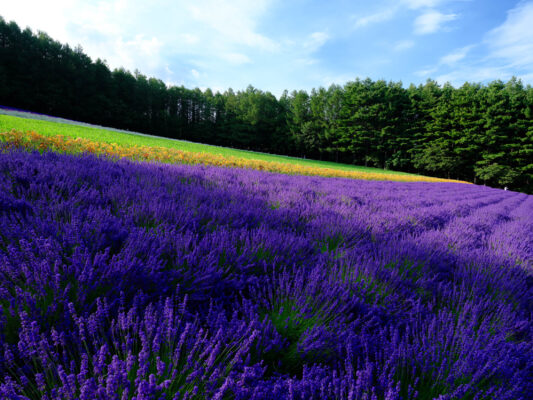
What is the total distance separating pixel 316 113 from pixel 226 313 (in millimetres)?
55331

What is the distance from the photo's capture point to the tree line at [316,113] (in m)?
37.2

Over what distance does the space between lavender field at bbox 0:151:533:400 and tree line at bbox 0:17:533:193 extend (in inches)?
1809

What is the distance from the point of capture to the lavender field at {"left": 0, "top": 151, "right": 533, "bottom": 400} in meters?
0.71

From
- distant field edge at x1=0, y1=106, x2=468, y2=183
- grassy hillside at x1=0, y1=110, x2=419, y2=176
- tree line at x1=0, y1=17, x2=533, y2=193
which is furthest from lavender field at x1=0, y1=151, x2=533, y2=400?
tree line at x1=0, y1=17, x2=533, y2=193

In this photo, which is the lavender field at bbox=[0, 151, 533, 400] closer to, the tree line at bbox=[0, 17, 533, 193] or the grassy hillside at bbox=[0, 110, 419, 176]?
the grassy hillside at bbox=[0, 110, 419, 176]

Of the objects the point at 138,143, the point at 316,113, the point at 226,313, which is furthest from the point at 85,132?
the point at 316,113

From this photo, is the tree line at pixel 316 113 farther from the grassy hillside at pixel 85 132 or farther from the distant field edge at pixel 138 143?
the distant field edge at pixel 138 143

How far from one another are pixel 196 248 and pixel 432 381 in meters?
1.13

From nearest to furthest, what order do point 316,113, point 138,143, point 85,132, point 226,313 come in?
point 226,313 < point 138,143 < point 85,132 < point 316,113

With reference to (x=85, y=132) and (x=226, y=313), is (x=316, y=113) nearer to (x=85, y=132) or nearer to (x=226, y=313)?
(x=85, y=132)

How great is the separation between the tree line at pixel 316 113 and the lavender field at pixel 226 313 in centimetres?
4594

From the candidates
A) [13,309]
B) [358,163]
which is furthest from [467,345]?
[358,163]

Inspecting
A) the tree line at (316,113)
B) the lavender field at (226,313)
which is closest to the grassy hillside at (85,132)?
the lavender field at (226,313)

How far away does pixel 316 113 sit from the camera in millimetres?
52438
